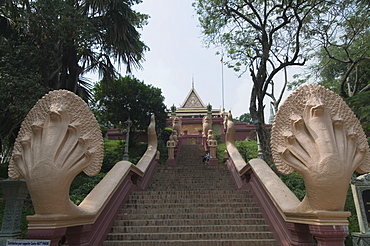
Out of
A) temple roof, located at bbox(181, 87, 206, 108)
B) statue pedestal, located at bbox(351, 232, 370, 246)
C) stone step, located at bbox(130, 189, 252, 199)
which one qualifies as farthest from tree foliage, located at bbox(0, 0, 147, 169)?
temple roof, located at bbox(181, 87, 206, 108)

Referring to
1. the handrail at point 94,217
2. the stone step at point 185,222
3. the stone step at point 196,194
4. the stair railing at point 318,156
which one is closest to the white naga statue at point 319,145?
the stair railing at point 318,156

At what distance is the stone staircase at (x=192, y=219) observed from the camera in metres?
4.75

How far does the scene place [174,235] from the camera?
4824 mm

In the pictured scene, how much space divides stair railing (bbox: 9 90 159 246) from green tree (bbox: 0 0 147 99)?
525 cm

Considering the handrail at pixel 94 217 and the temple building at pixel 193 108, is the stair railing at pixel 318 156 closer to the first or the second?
the handrail at pixel 94 217

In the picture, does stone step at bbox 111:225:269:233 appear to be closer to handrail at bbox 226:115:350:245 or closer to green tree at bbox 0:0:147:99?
handrail at bbox 226:115:350:245

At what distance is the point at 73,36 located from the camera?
855 cm

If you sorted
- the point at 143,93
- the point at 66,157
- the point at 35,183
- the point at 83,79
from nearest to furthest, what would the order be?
the point at 35,183
the point at 66,157
the point at 83,79
the point at 143,93

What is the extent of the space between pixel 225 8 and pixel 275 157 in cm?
950

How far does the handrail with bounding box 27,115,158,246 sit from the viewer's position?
3256mm

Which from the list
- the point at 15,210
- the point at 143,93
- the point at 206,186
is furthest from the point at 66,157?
the point at 143,93

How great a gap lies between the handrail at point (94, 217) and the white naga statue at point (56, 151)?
0.37 feet

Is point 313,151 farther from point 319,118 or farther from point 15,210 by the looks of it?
point 15,210

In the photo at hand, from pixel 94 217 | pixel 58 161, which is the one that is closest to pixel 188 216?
pixel 94 217
